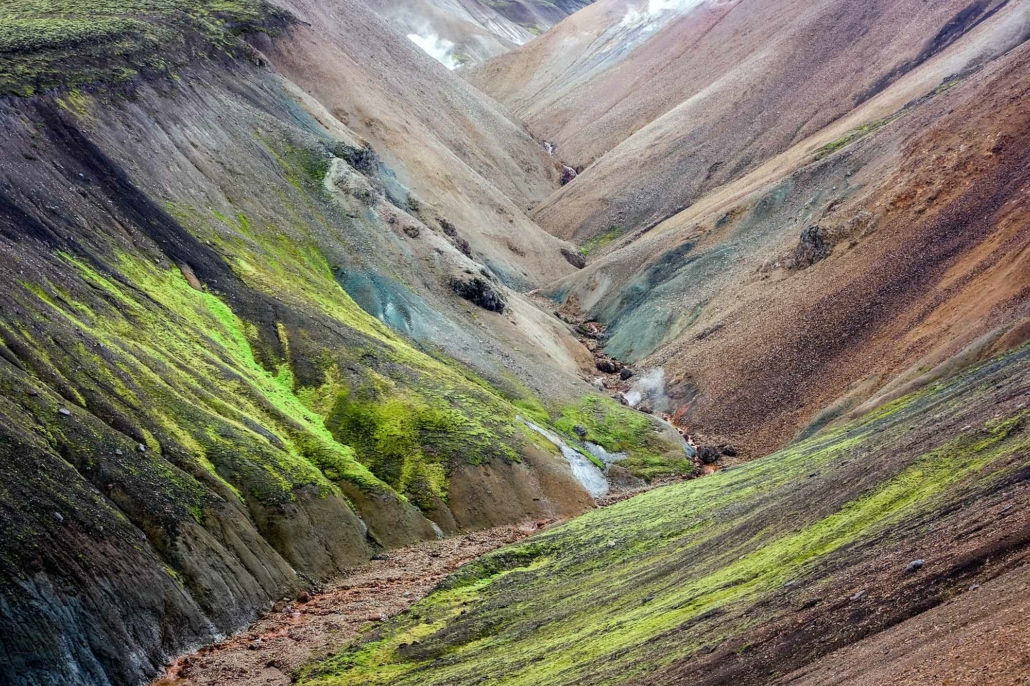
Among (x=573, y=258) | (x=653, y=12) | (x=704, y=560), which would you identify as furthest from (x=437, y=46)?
(x=704, y=560)

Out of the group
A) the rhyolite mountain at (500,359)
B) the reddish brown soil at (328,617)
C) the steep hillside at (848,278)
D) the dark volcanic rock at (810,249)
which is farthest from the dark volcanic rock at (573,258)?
the reddish brown soil at (328,617)

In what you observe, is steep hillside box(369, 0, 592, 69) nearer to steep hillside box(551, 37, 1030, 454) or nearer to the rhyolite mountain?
the rhyolite mountain

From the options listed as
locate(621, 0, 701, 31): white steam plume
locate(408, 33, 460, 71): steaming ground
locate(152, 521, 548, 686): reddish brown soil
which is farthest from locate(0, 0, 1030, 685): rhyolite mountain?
locate(408, 33, 460, 71): steaming ground

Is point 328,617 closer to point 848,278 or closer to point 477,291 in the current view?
point 477,291

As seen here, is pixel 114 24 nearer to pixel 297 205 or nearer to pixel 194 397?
pixel 297 205

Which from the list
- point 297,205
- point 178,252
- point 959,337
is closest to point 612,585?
point 959,337

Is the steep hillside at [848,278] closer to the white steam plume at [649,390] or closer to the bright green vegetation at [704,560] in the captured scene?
the white steam plume at [649,390]
